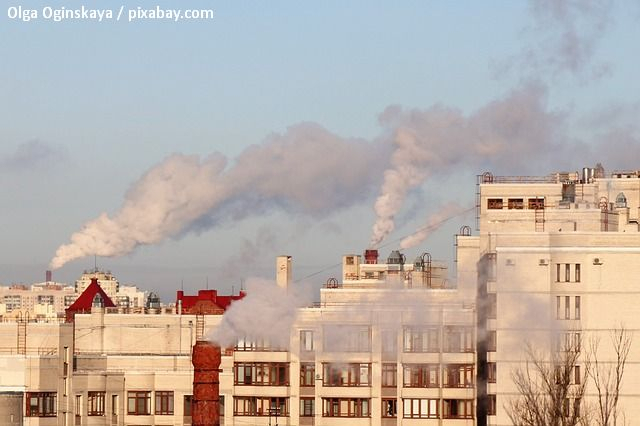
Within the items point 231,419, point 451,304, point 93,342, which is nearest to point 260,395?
point 231,419

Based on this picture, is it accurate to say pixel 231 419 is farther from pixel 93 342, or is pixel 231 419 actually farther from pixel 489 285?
pixel 93 342

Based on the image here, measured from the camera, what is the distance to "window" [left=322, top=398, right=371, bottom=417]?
125 m

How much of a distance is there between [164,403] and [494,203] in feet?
88.1

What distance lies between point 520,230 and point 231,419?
895 inches

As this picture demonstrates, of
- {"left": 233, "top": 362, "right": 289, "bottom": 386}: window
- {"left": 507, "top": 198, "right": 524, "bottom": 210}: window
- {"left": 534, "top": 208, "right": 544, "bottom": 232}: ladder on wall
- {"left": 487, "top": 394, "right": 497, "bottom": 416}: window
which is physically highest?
{"left": 507, "top": 198, "right": 524, "bottom": 210}: window

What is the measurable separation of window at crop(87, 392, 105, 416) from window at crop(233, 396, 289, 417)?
9919 mm

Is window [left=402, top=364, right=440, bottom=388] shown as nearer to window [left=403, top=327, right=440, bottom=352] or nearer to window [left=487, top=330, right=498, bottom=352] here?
window [left=403, top=327, right=440, bottom=352]

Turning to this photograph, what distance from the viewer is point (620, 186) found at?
135 metres

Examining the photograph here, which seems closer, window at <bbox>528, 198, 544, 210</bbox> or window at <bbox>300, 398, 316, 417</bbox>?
window at <bbox>300, 398, 316, 417</bbox>

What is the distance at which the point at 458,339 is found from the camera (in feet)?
404

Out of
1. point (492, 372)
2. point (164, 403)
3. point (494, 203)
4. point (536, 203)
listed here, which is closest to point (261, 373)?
point (164, 403)

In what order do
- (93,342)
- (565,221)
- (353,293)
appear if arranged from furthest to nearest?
(93,342), (353,293), (565,221)

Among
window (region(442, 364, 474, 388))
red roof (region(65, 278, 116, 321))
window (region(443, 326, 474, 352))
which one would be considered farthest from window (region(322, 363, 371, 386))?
red roof (region(65, 278, 116, 321))

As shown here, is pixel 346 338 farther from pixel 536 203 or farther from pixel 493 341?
pixel 536 203
